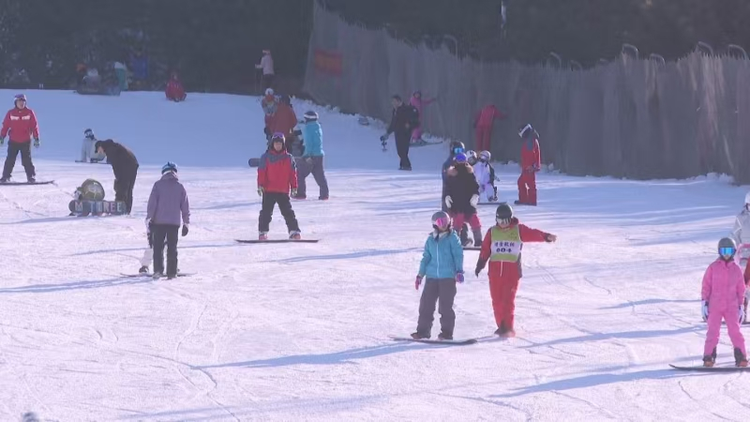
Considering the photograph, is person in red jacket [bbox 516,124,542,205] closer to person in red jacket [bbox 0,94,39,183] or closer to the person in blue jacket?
person in red jacket [bbox 0,94,39,183]

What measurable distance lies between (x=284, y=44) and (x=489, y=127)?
21.1m

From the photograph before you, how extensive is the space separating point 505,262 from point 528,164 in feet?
36.5

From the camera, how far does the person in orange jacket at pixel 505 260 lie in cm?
1578

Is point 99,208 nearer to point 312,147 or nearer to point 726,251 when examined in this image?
point 312,147

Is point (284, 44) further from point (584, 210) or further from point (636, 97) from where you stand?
point (584, 210)

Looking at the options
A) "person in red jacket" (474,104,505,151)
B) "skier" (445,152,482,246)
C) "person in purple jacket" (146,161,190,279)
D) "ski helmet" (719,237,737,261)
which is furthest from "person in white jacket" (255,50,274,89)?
"ski helmet" (719,237,737,261)

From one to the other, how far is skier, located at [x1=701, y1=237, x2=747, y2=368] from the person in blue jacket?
2.40 m

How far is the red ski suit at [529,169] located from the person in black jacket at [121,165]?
6.44m

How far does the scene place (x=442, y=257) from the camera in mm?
15328

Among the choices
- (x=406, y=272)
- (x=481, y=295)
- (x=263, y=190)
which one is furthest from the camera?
(x=263, y=190)

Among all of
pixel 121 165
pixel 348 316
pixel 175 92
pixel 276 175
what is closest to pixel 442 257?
pixel 348 316

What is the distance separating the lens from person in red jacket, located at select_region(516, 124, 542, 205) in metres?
26.6

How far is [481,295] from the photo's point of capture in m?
18.5


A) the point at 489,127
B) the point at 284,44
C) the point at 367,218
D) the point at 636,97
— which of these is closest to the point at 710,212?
the point at 367,218
